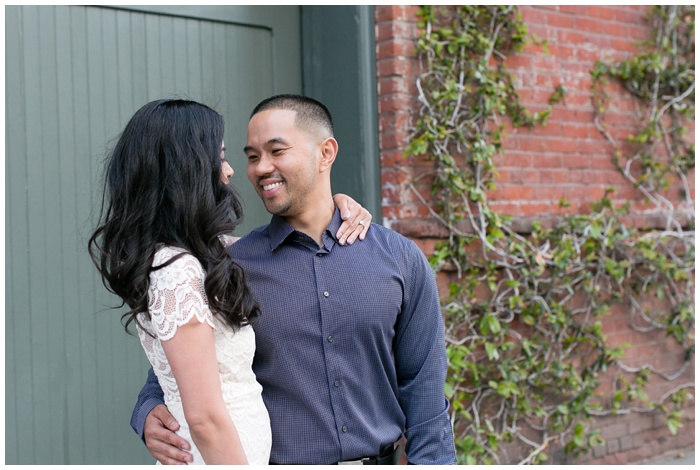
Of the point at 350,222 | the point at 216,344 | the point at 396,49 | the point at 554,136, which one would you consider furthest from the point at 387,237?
the point at 554,136

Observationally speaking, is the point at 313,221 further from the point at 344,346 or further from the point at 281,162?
the point at 344,346

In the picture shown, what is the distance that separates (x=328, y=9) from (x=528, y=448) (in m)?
2.59

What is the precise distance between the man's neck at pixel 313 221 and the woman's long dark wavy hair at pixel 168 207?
0.42m

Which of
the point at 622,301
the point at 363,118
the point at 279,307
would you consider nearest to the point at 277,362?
the point at 279,307

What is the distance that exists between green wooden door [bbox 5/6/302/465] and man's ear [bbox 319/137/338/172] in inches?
50.2

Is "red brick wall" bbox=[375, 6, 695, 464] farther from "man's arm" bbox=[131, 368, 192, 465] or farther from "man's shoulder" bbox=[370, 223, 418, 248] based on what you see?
"man's arm" bbox=[131, 368, 192, 465]

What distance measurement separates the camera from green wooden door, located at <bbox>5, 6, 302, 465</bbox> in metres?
3.79

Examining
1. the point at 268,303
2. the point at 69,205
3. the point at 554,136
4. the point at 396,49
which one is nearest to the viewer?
the point at 268,303

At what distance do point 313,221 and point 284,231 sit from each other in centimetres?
12

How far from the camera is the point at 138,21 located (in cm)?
415

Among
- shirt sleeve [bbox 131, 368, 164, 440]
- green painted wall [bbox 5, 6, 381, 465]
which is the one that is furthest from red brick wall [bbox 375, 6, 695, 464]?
shirt sleeve [bbox 131, 368, 164, 440]

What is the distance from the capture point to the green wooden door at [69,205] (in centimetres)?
379

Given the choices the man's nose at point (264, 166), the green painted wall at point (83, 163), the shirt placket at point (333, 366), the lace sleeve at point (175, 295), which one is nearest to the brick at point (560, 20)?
the green painted wall at point (83, 163)

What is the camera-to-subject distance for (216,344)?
2.34m
